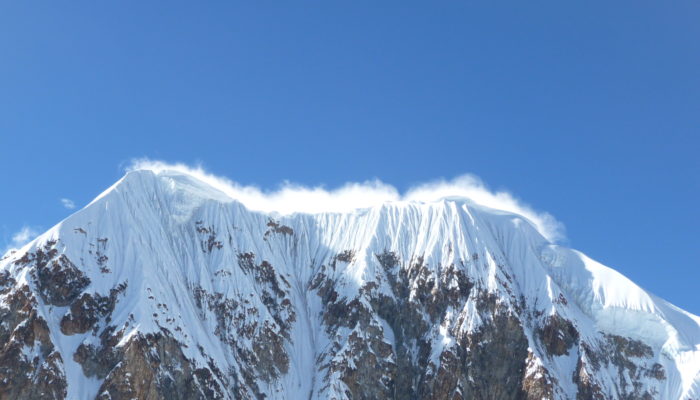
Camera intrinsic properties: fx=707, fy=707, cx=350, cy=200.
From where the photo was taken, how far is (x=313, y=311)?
127 meters

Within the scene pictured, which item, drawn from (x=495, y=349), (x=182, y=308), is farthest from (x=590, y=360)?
(x=182, y=308)

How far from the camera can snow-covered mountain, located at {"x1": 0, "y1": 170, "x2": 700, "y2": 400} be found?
318 feet

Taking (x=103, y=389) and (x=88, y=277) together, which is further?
(x=88, y=277)

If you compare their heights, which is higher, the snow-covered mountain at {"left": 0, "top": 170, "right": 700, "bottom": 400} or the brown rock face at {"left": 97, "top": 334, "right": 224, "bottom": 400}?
the snow-covered mountain at {"left": 0, "top": 170, "right": 700, "bottom": 400}

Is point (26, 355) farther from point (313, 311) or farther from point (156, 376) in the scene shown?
point (313, 311)

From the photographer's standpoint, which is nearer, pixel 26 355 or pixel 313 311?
pixel 26 355

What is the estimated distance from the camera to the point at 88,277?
10488 centimetres

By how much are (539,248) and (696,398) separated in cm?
4093

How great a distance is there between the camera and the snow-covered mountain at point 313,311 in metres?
97.1

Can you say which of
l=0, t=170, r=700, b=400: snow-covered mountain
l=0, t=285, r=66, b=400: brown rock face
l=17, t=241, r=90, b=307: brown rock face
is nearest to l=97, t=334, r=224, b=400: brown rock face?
l=0, t=170, r=700, b=400: snow-covered mountain

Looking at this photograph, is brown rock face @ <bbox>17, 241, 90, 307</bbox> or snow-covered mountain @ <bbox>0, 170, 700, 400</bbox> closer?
snow-covered mountain @ <bbox>0, 170, 700, 400</bbox>

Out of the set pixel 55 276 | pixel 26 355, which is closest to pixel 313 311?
pixel 55 276

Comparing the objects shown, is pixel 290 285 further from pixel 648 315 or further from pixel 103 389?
pixel 648 315

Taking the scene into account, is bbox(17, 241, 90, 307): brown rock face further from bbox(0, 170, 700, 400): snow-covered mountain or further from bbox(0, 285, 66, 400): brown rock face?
bbox(0, 285, 66, 400): brown rock face
